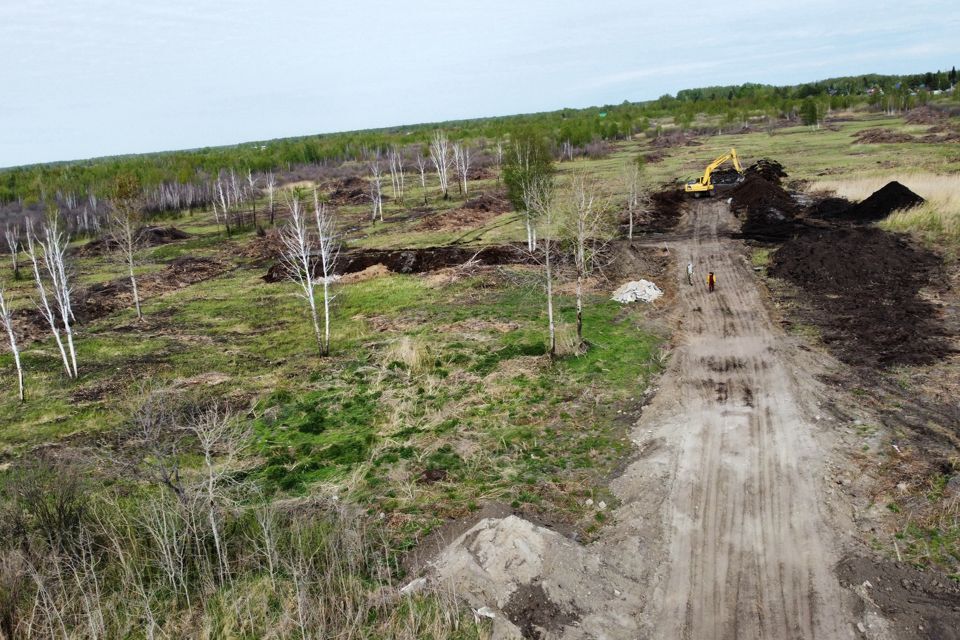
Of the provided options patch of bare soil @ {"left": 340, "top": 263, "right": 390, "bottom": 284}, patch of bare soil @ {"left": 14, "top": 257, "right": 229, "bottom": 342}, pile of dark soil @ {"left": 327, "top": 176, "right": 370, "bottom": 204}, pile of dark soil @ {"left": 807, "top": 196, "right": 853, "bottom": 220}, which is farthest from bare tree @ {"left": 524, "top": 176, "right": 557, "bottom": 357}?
pile of dark soil @ {"left": 327, "top": 176, "right": 370, "bottom": 204}

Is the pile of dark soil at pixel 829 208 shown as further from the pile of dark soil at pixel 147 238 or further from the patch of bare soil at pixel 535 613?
the pile of dark soil at pixel 147 238

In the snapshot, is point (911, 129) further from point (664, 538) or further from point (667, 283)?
point (664, 538)

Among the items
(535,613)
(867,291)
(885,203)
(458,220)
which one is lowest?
(535,613)

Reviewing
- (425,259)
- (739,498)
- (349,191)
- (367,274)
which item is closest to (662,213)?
(425,259)

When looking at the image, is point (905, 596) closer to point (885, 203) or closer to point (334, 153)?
point (885, 203)

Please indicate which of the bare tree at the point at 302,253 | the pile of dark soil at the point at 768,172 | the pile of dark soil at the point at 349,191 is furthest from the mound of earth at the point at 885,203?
the pile of dark soil at the point at 349,191

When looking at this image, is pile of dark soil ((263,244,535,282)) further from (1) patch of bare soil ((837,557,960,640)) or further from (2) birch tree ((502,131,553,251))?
(1) patch of bare soil ((837,557,960,640))

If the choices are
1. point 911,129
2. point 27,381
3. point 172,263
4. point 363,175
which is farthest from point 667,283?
Answer: point 363,175
